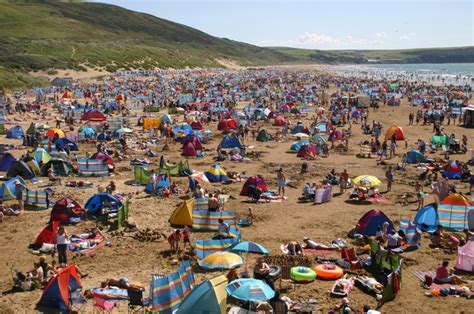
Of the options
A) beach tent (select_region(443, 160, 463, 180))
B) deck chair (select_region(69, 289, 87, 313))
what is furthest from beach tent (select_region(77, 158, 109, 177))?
beach tent (select_region(443, 160, 463, 180))

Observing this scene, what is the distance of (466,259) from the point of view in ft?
40.0

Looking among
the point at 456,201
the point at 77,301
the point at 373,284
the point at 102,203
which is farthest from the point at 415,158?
the point at 77,301

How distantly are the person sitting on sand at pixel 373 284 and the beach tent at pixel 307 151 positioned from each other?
14.7 m

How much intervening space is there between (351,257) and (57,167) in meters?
14.1

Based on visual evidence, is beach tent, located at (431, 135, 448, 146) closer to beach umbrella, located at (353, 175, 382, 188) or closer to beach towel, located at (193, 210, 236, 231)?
beach umbrella, located at (353, 175, 382, 188)

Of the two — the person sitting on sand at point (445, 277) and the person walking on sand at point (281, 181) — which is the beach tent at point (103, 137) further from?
the person sitting on sand at point (445, 277)

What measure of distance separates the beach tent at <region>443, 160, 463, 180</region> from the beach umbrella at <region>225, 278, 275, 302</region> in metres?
14.9

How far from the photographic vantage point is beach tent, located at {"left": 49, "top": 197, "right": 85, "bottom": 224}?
15.4 metres

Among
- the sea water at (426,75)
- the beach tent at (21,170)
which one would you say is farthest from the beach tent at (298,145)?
the sea water at (426,75)

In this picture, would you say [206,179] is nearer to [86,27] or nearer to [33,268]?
[33,268]

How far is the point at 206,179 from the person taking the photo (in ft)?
67.2

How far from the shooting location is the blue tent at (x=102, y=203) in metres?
16.1

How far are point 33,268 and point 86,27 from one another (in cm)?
12225

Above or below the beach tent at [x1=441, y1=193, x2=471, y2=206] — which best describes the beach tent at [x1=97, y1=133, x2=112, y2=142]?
below
